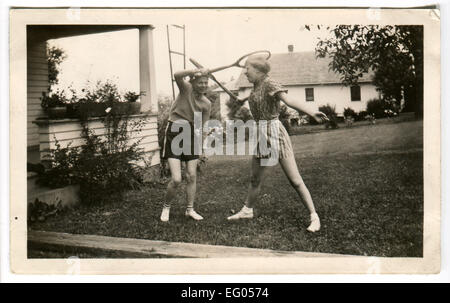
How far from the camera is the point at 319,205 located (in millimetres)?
3148

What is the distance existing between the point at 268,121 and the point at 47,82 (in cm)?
198

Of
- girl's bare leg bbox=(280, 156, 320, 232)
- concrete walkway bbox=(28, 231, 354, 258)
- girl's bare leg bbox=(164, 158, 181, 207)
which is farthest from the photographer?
girl's bare leg bbox=(164, 158, 181, 207)

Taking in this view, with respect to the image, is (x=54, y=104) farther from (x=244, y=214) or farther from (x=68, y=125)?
(x=244, y=214)

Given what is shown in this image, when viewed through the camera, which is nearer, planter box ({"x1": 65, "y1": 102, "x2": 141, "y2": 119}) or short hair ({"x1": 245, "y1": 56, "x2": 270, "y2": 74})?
short hair ({"x1": 245, "y1": 56, "x2": 270, "y2": 74})

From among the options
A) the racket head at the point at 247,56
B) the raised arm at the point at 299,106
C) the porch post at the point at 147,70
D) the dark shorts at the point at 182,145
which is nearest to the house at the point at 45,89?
the porch post at the point at 147,70

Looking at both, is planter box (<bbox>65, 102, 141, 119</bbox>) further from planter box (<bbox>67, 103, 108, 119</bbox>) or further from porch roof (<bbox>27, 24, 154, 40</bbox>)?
porch roof (<bbox>27, 24, 154, 40</bbox>)

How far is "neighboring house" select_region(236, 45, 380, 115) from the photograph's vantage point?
3105mm

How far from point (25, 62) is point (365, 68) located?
9.09ft

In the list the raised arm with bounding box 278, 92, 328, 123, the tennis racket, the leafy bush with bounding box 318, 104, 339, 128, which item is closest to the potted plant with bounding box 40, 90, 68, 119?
the tennis racket

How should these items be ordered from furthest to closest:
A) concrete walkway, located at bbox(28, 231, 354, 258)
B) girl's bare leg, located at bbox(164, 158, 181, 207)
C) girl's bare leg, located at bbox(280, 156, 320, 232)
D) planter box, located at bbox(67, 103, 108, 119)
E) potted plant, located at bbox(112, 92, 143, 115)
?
1. potted plant, located at bbox(112, 92, 143, 115)
2. planter box, located at bbox(67, 103, 108, 119)
3. girl's bare leg, located at bbox(164, 158, 181, 207)
4. girl's bare leg, located at bbox(280, 156, 320, 232)
5. concrete walkway, located at bbox(28, 231, 354, 258)

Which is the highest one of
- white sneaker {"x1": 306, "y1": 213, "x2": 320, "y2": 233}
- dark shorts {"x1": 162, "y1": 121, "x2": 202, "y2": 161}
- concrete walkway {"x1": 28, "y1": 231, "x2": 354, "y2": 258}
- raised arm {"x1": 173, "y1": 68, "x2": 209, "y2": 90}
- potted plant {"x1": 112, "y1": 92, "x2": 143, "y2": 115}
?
raised arm {"x1": 173, "y1": 68, "x2": 209, "y2": 90}

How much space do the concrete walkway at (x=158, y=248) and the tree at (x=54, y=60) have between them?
4.53 ft

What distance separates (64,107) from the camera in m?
3.46

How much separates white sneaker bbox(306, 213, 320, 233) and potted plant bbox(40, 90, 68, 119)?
2.34 meters
